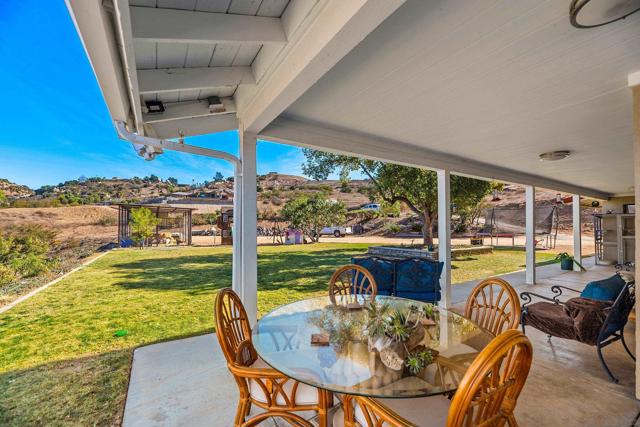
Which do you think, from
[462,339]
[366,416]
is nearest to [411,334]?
[366,416]

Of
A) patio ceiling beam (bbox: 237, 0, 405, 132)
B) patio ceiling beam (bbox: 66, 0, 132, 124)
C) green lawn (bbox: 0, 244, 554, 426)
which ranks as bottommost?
green lawn (bbox: 0, 244, 554, 426)

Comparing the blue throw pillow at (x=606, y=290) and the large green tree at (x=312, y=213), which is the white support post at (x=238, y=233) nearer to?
the blue throw pillow at (x=606, y=290)

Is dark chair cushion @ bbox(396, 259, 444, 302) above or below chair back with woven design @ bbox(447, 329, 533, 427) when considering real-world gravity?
below

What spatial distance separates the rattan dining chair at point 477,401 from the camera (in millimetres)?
935

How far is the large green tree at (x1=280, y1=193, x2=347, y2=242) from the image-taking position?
15.6 metres

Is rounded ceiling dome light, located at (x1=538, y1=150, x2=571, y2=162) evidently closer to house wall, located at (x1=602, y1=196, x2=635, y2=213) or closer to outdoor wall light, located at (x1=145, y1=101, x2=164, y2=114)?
outdoor wall light, located at (x1=145, y1=101, x2=164, y2=114)

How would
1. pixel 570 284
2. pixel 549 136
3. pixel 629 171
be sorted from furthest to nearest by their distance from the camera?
pixel 570 284
pixel 629 171
pixel 549 136

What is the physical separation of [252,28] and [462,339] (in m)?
2.13

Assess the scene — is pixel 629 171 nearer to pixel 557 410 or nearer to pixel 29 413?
pixel 557 410

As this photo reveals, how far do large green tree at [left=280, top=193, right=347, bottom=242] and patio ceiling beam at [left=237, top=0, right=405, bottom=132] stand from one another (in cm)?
1343

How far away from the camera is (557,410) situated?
6.55 ft

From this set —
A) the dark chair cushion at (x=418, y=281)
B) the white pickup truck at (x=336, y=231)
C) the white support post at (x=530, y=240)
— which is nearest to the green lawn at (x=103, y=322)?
the white support post at (x=530, y=240)

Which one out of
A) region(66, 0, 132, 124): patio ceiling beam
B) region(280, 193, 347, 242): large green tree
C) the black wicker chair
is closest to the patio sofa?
the black wicker chair

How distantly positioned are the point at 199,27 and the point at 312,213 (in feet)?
47.0
